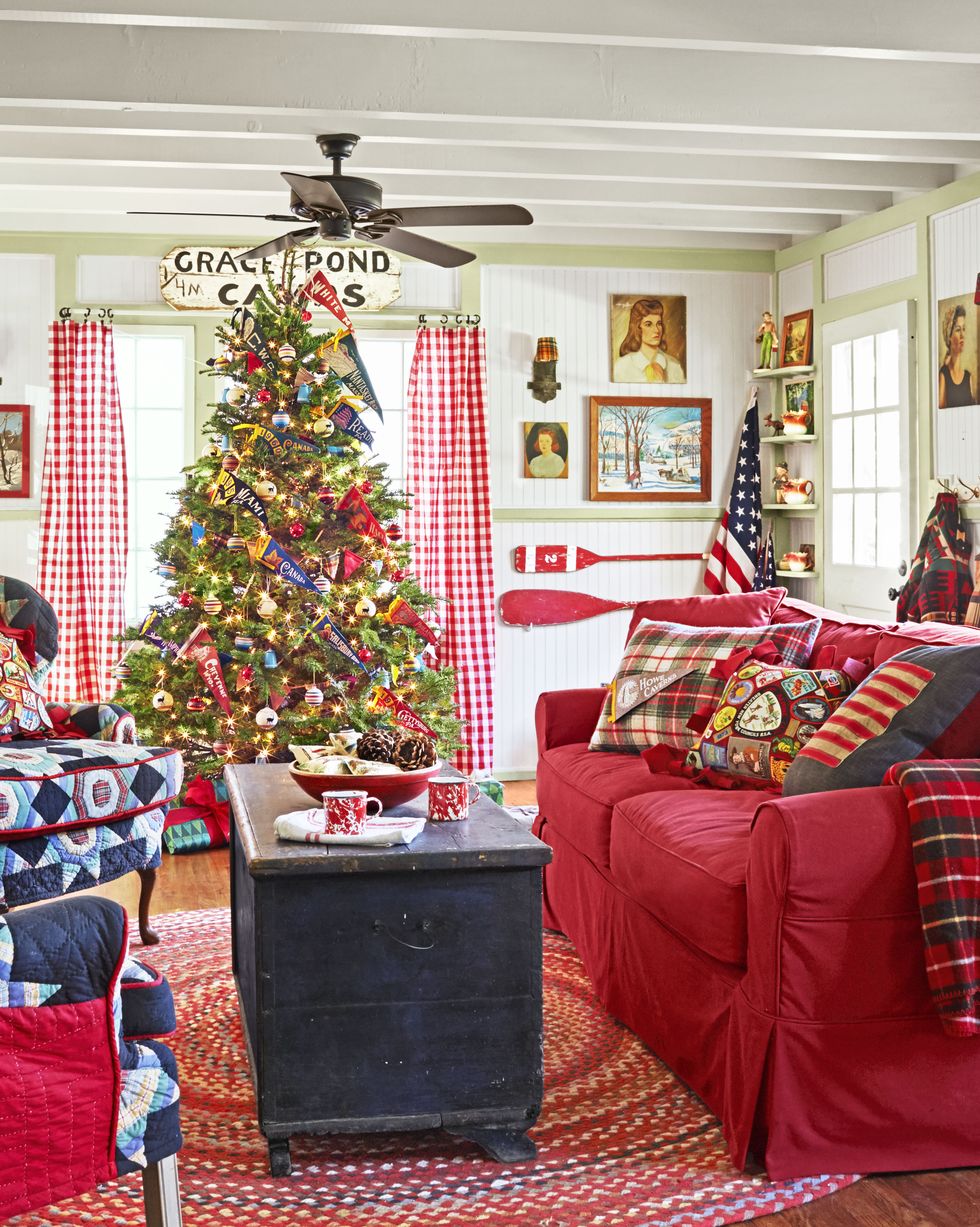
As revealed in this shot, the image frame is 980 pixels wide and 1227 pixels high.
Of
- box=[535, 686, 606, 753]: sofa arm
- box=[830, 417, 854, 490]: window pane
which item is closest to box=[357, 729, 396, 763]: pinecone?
box=[535, 686, 606, 753]: sofa arm

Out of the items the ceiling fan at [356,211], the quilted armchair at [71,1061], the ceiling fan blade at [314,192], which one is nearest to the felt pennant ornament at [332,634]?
the ceiling fan at [356,211]

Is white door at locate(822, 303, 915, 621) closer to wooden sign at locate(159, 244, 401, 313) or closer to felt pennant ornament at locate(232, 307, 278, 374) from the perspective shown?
wooden sign at locate(159, 244, 401, 313)

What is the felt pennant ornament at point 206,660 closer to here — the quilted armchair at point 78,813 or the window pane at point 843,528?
the quilted armchair at point 78,813

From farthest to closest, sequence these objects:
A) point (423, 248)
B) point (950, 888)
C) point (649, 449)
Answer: point (649, 449), point (423, 248), point (950, 888)

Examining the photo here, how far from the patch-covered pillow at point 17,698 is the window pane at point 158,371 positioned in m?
→ 2.44

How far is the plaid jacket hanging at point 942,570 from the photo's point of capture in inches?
205

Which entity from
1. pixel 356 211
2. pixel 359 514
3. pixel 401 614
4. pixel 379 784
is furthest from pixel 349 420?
pixel 379 784

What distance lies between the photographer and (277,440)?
17.6ft

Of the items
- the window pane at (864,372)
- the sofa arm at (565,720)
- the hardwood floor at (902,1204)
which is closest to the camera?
the hardwood floor at (902,1204)

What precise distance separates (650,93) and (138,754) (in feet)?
9.03

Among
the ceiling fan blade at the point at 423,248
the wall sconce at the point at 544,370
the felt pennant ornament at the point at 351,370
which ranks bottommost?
the felt pennant ornament at the point at 351,370

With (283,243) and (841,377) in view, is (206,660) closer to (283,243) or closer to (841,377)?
(283,243)

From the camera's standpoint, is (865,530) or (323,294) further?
(865,530)

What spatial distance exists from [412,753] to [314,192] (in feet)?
6.44
